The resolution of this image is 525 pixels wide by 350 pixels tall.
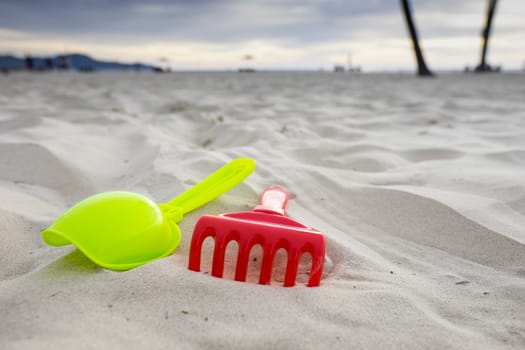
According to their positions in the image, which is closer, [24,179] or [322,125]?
[24,179]

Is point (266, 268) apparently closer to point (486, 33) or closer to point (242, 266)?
point (242, 266)

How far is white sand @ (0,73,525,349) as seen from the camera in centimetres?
75

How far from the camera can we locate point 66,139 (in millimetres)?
2307

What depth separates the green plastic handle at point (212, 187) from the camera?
1.29m

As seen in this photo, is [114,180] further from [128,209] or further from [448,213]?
[448,213]

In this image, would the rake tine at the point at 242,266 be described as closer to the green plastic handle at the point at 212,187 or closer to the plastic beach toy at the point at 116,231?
the plastic beach toy at the point at 116,231

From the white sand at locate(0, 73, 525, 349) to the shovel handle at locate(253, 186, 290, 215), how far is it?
0.08m

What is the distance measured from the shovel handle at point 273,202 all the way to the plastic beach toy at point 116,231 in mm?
264

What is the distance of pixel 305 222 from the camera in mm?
1302

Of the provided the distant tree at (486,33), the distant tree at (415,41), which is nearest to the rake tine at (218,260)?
the distant tree at (415,41)

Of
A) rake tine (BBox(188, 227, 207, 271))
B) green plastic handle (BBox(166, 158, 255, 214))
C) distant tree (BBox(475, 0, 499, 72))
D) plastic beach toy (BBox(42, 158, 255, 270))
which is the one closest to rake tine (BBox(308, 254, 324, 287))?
rake tine (BBox(188, 227, 207, 271))

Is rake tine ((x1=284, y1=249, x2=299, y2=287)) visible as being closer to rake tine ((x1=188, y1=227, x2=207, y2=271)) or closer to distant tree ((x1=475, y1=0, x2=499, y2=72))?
rake tine ((x1=188, y1=227, x2=207, y2=271))

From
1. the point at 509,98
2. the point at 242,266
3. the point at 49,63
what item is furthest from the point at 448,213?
the point at 49,63

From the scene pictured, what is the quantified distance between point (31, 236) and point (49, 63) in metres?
20.3
